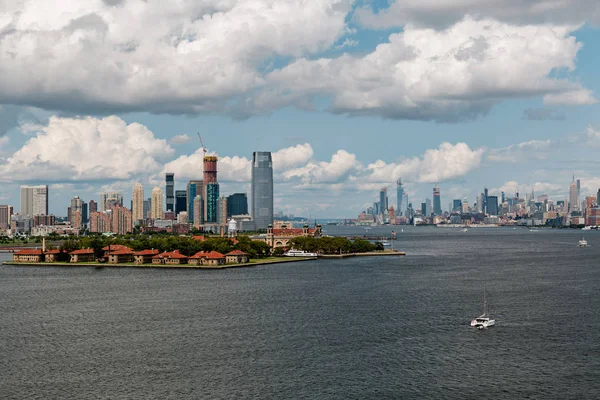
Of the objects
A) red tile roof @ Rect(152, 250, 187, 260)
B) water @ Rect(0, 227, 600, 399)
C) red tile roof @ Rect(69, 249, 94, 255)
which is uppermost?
red tile roof @ Rect(69, 249, 94, 255)

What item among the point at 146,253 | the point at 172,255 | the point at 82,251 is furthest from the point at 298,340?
the point at 82,251

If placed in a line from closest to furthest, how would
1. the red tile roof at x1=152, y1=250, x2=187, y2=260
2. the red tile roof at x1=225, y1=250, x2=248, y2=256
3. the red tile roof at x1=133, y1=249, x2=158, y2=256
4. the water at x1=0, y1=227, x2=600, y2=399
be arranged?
the water at x1=0, y1=227, x2=600, y2=399 → the red tile roof at x1=152, y1=250, x2=187, y2=260 → the red tile roof at x1=225, y1=250, x2=248, y2=256 → the red tile roof at x1=133, y1=249, x2=158, y2=256

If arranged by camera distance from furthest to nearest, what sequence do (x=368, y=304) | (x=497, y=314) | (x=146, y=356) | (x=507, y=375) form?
(x=368, y=304) → (x=497, y=314) → (x=146, y=356) → (x=507, y=375)

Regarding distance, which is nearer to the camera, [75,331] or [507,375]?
[507,375]

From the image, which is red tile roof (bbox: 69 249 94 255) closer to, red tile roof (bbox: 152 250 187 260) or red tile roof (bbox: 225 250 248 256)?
red tile roof (bbox: 152 250 187 260)

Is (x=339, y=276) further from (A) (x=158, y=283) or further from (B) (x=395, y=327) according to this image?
(B) (x=395, y=327)

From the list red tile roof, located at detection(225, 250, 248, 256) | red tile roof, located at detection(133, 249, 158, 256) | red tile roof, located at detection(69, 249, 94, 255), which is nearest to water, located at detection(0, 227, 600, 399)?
red tile roof, located at detection(225, 250, 248, 256)

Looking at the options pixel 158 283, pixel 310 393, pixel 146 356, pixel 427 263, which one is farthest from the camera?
pixel 427 263

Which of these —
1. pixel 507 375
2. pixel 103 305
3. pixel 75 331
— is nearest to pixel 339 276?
pixel 103 305

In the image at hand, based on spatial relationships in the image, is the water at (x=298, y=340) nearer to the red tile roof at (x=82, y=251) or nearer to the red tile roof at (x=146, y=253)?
the red tile roof at (x=146, y=253)

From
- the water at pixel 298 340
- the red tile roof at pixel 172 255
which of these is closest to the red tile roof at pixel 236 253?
the red tile roof at pixel 172 255
